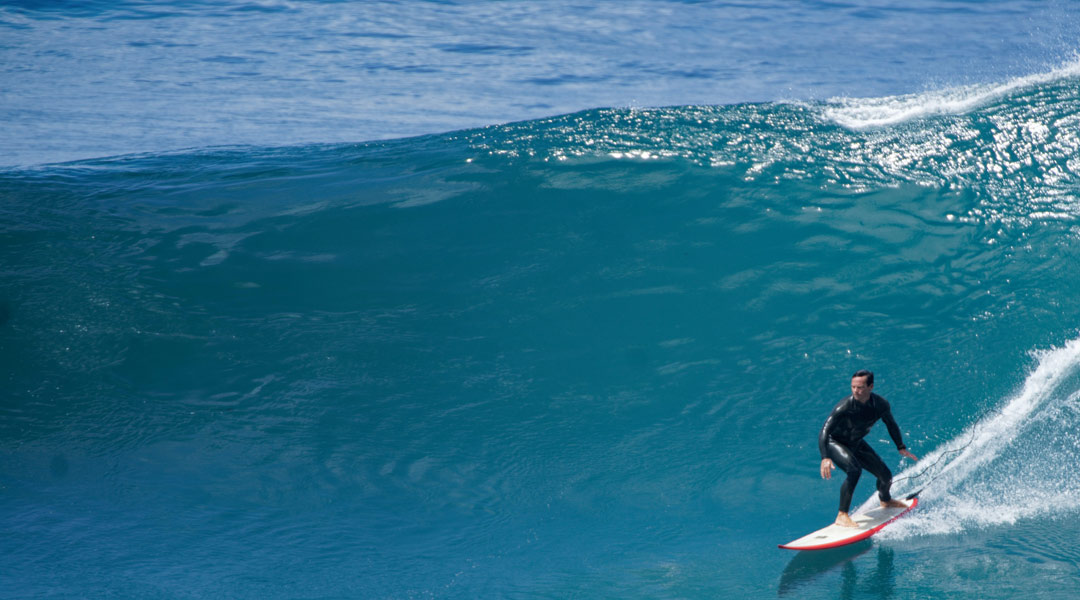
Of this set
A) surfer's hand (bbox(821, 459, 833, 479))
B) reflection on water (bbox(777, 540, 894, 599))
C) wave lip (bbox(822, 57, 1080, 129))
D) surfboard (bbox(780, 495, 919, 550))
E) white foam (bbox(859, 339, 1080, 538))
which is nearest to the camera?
reflection on water (bbox(777, 540, 894, 599))

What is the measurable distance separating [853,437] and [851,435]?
0.8 inches

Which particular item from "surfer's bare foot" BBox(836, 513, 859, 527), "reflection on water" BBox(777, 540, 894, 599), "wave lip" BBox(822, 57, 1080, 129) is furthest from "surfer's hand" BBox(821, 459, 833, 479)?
"wave lip" BBox(822, 57, 1080, 129)

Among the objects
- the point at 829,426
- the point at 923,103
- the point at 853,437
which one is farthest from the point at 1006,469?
the point at 923,103

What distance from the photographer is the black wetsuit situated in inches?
240

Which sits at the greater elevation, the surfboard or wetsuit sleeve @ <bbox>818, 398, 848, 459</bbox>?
wetsuit sleeve @ <bbox>818, 398, 848, 459</bbox>

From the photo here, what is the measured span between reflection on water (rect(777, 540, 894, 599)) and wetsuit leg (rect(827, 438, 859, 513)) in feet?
1.01

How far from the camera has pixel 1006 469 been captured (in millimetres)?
6848

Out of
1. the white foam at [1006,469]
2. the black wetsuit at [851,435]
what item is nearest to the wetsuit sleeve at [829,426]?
the black wetsuit at [851,435]

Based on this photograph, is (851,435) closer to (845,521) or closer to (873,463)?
(873,463)

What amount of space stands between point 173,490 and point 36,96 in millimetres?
10868

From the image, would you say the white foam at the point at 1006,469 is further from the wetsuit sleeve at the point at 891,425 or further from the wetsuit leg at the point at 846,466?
the wetsuit sleeve at the point at 891,425

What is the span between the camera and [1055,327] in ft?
26.9

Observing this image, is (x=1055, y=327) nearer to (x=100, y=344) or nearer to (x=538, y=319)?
(x=538, y=319)

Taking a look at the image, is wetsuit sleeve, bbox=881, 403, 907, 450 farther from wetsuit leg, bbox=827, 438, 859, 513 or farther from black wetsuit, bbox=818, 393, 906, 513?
wetsuit leg, bbox=827, 438, 859, 513
